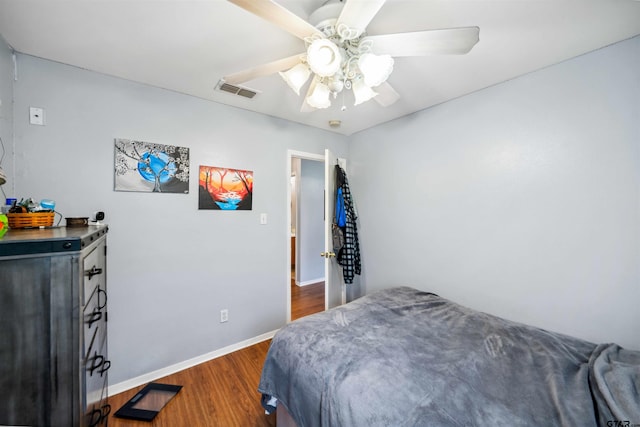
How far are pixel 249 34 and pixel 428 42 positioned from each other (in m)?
1.00

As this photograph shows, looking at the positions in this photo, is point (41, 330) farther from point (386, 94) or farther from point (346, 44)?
point (386, 94)

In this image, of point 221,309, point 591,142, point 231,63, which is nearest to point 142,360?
point 221,309

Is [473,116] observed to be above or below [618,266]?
above

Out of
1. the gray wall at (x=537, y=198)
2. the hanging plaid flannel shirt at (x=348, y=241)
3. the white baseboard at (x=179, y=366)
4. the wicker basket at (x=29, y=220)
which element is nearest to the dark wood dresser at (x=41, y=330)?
the wicker basket at (x=29, y=220)

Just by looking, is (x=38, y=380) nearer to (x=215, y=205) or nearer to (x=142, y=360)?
(x=142, y=360)

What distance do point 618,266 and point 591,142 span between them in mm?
797

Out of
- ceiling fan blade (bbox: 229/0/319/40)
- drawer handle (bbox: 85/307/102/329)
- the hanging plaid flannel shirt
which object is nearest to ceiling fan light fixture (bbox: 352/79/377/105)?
ceiling fan blade (bbox: 229/0/319/40)

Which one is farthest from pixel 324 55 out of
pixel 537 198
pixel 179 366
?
pixel 179 366

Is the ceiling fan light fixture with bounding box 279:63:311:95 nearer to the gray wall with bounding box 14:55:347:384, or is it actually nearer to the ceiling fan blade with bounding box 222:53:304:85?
the ceiling fan blade with bounding box 222:53:304:85

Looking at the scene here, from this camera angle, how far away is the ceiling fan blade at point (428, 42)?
1.04m

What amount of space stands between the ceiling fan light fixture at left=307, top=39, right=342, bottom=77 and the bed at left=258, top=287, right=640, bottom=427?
1382 millimetres

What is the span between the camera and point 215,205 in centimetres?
235

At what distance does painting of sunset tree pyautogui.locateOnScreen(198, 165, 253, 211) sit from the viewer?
7.52 feet

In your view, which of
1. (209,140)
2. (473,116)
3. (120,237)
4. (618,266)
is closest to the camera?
(618,266)
